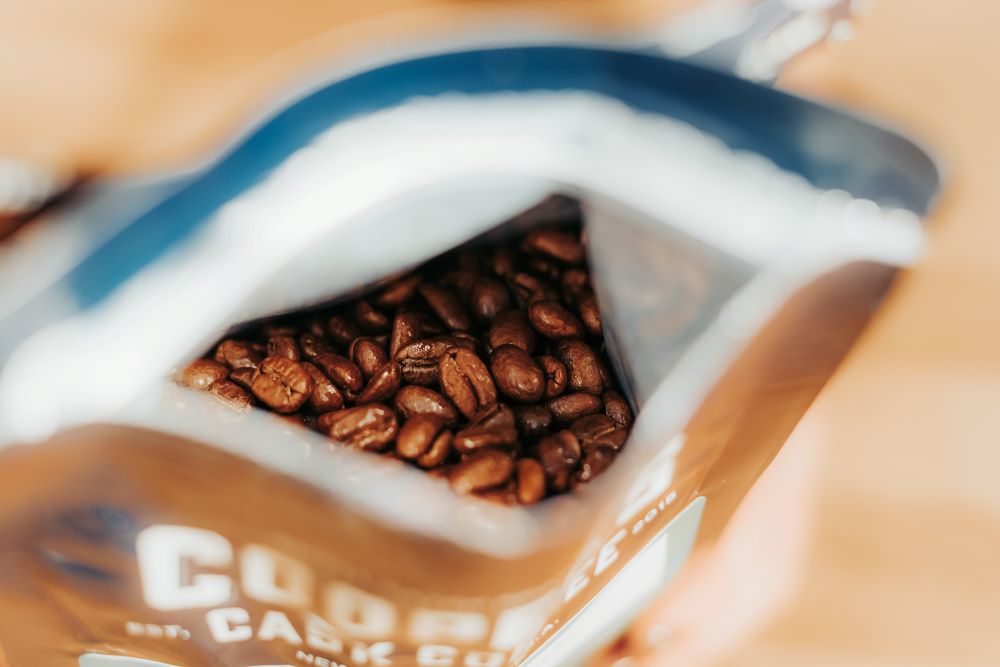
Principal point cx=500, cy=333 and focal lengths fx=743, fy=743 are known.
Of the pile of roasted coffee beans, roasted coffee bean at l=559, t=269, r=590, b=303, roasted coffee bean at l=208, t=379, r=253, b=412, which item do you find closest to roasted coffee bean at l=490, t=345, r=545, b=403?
the pile of roasted coffee beans

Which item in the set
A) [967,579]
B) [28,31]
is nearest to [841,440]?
[967,579]

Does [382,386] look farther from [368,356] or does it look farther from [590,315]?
[590,315]

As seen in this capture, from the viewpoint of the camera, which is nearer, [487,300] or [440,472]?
[440,472]

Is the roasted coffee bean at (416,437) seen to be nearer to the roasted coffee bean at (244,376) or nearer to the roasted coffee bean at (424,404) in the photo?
the roasted coffee bean at (424,404)

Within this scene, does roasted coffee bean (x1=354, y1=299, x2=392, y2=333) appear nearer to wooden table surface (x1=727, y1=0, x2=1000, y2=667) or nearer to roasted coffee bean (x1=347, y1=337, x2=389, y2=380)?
roasted coffee bean (x1=347, y1=337, x2=389, y2=380)

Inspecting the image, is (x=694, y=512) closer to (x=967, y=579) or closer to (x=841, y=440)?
(x=841, y=440)

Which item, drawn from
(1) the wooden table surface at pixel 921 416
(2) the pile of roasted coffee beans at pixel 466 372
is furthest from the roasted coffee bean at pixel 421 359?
(1) the wooden table surface at pixel 921 416

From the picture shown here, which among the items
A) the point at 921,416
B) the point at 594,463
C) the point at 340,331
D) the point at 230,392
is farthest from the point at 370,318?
the point at 921,416
